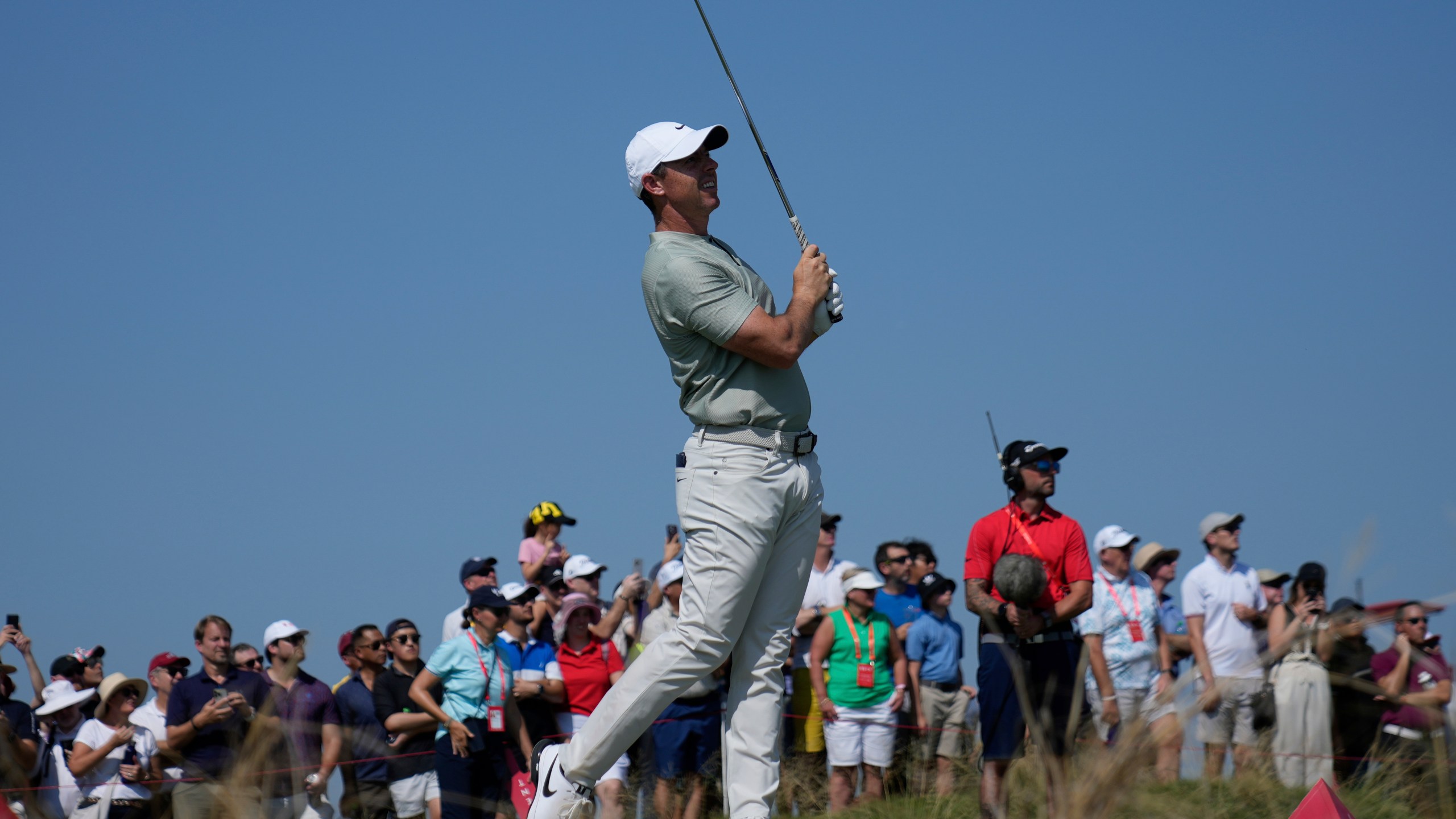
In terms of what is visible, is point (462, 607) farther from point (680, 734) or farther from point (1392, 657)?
point (1392, 657)

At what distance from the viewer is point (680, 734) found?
28.1 ft

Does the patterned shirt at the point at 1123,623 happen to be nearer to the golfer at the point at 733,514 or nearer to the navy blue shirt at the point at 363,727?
the navy blue shirt at the point at 363,727

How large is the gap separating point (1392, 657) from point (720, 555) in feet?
19.3

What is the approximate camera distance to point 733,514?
412cm

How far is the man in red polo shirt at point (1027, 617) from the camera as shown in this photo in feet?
21.6

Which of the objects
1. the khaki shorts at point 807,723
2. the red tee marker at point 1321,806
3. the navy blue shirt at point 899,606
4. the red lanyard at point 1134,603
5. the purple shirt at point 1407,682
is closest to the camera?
the red tee marker at point 1321,806

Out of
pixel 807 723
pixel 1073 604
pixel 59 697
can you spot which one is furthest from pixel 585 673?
pixel 1073 604

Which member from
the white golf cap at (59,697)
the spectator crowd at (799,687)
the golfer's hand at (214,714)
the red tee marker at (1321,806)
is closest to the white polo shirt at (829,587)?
the spectator crowd at (799,687)

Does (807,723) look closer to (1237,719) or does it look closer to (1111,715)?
(1237,719)

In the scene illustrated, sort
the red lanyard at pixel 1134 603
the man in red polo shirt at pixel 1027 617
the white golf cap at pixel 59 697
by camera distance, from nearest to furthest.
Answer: the man in red polo shirt at pixel 1027 617
the white golf cap at pixel 59 697
the red lanyard at pixel 1134 603

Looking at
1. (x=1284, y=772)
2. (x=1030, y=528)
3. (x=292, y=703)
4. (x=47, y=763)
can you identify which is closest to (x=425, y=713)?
(x=292, y=703)

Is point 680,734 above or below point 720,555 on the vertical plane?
below

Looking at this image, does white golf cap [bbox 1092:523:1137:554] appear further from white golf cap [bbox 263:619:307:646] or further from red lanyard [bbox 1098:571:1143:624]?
white golf cap [bbox 263:619:307:646]

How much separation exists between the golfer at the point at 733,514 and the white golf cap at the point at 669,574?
4.87m
